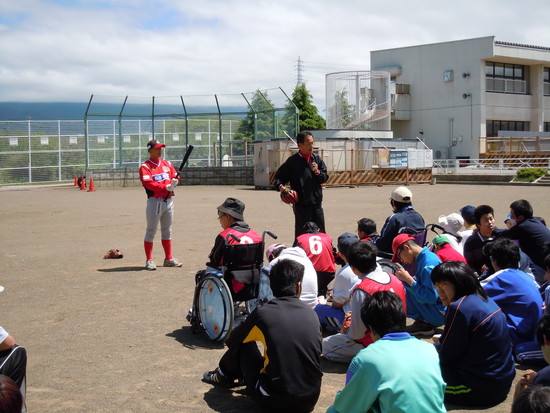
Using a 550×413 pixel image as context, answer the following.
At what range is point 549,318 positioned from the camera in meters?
2.84

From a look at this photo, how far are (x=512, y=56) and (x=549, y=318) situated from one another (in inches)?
1766

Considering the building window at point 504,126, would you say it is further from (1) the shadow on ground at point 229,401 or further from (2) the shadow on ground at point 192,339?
(1) the shadow on ground at point 229,401

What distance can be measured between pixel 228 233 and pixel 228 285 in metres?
0.51

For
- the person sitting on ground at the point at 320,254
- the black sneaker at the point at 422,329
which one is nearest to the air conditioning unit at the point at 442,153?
the person sitting on ground at the point at 320,254

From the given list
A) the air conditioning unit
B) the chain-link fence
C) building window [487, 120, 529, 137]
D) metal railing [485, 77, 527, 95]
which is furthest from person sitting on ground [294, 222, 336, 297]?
building window [487, 120, 529, 137]

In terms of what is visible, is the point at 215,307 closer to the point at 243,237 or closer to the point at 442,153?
the point at 243,237

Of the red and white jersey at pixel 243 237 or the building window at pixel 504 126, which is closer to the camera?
the red and white jersey at pixel 243 237

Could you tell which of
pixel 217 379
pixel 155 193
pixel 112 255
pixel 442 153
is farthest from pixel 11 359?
pixel 442 153

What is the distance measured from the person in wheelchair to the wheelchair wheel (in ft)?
0.49

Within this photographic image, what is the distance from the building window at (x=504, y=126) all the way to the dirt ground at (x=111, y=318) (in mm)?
32158

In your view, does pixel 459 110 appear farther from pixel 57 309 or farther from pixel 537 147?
pixel 57 309

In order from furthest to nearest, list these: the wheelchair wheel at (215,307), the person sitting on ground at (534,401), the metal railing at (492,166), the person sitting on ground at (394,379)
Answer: the metal railing at (492,166)
the wheelchair wheel at (215,307)
the person sitting on ground at (394,379)
the person sitting on ground at (534,401)

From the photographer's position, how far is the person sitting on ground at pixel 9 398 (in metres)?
2.21

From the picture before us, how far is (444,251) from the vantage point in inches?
231
